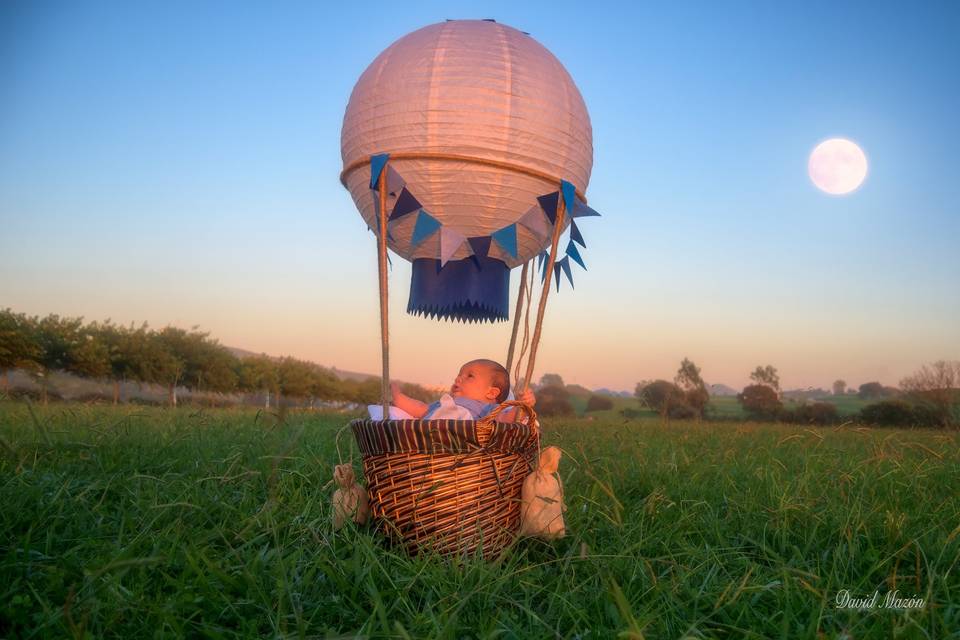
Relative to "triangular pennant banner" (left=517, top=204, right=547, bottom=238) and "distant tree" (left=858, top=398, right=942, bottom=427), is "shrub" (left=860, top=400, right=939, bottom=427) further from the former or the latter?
"triangular pennant banner" (left=517, top=204, right=547, bottom=238)

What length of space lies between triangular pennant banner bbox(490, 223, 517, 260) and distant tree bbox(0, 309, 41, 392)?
2818 cm

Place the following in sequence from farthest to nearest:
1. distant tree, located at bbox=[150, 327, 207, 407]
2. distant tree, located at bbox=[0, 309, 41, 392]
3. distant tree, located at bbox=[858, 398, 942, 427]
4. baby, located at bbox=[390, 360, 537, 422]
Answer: distant tree, located at bbox=[150, 327, 207, 407] → distant tree, located at bbox=[0, 309, 41, 392] → distant tree, located at bbox=[858, 398, 942, 427] → baby, located at bbox=[390, 360, 537, 422]

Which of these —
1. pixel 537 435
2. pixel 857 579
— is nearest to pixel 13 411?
pixel 537 435

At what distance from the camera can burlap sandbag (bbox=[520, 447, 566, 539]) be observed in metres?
3.00

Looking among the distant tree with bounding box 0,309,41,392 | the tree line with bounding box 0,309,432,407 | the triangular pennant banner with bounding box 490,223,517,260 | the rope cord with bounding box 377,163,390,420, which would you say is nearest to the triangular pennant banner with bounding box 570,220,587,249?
the triangular pennant banner with bounding box 490,223,517,260

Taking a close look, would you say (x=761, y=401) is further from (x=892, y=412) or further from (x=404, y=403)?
(x=404, y=403)

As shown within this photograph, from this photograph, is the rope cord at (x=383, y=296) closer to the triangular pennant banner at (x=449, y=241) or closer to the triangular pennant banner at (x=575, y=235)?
the triangular pennant banner at (x=449, y=241)

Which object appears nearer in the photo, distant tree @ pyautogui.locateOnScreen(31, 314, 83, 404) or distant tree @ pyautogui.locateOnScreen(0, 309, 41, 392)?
distant tree @ pyautogui.locateOnScreen(0, 309, 41, 392)

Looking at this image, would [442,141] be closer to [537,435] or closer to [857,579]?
[537,435]

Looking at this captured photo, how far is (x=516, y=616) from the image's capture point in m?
2.21

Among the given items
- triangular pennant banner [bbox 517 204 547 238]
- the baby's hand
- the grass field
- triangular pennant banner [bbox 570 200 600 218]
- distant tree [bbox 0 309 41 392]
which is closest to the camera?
the grass field

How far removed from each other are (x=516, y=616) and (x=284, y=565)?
90 centimetres

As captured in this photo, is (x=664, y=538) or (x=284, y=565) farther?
(x=664, y=538)

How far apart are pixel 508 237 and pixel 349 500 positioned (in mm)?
1840
